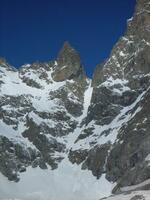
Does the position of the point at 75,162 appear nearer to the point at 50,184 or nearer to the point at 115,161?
the point at 50,184

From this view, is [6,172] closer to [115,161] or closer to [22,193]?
[22,193]

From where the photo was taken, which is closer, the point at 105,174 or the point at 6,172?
the point at 105,174

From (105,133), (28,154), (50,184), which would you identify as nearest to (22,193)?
(50,184)

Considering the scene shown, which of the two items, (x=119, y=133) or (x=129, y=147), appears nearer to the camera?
(x=129, y=147)

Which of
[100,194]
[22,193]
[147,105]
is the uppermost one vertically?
[147,105]

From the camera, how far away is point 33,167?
624ft

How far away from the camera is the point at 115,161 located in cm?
16712

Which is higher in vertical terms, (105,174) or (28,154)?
(28,154)

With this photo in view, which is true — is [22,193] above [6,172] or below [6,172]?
below

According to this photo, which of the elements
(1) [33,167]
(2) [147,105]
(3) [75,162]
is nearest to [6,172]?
(1) [33,167]

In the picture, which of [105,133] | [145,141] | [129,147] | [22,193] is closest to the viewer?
[145,141]

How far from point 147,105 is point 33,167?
47.3m

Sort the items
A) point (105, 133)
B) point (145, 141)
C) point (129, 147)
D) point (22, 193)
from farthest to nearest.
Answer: point (105, 133) < point (22, 193) < point (129, 147) < point (145, 141)

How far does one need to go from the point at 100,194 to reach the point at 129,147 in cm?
1619
